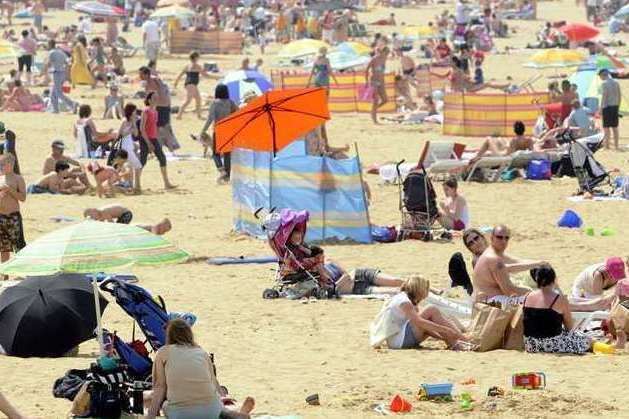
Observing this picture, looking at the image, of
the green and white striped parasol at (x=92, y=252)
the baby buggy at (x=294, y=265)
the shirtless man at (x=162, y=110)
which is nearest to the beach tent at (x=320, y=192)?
the baby buggy at (x=294, y=265)

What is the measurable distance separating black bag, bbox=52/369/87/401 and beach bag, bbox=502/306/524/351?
9.36ft

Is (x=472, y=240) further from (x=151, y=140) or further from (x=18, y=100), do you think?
(x=18, y=100)

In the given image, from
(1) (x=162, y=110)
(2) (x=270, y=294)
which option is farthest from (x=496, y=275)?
(1) (x=162, y=110)

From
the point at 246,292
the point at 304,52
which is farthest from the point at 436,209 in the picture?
the point at 304,52

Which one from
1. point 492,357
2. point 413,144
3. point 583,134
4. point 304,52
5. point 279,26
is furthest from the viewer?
point 279,26

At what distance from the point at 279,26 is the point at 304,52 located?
13728 mm

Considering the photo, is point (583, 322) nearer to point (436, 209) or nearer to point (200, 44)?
point (436, 209)

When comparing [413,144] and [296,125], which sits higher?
[296,125]

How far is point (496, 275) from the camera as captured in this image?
11.3m

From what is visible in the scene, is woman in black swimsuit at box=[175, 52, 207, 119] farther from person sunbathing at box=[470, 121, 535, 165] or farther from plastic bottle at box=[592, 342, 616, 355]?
plastic bottle at box=[592, 342, 616, 355]

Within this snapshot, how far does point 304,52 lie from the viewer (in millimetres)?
31391

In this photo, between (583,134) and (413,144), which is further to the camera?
(413,144)

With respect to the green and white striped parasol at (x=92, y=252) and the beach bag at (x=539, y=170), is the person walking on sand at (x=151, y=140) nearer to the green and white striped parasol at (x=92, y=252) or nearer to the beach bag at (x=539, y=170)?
the beach bag at (x=539, y=170)

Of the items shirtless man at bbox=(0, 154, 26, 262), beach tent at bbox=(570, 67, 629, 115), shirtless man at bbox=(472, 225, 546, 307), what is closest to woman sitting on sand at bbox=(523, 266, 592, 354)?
shirtless man at bbox=(472, 225, 546, 307)
